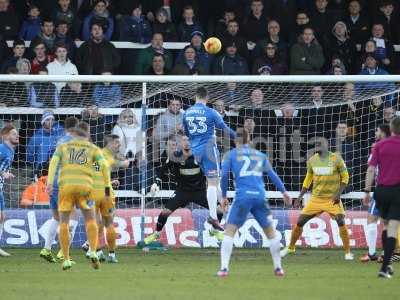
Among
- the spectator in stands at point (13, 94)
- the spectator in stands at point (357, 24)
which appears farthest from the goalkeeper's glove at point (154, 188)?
the spectator in stands at point (357, 24)

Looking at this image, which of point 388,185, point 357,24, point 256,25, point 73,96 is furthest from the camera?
point 357,24

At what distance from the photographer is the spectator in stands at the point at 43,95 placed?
2050 centimetres

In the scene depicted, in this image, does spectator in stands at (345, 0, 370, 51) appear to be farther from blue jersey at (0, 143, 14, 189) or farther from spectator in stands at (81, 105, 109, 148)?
blue jersey at (0, 143, 14, 189)

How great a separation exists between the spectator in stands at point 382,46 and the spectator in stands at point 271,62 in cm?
210

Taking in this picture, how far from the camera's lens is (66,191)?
49.6 feet

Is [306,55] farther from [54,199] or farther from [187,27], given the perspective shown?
[54,199]

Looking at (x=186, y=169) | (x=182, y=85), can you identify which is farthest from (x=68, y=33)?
(x=186, y=169)

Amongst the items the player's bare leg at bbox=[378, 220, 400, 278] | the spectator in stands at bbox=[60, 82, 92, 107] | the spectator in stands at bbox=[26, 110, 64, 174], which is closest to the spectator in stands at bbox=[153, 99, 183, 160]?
the spectator in stands at bbox=[60, 82, 92, 107]

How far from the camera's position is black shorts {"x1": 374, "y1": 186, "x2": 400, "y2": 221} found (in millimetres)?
14297

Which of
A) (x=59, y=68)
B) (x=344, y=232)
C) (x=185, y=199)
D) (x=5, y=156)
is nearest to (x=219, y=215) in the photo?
(x=185, y=199)

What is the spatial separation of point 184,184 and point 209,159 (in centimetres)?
101

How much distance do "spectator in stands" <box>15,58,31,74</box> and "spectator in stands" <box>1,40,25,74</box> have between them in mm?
135

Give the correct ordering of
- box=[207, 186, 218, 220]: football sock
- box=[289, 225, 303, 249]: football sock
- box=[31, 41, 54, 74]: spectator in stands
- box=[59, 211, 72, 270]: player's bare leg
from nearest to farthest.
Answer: box=[59, 211, 72, 270]: player's bare leg < box=[289, 225, 303, 249]: football sock < box=[207, 186, 218, 220]: football sock < box=[31, 41, 54, 74]: spectator in stands

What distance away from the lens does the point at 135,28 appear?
2228cm
